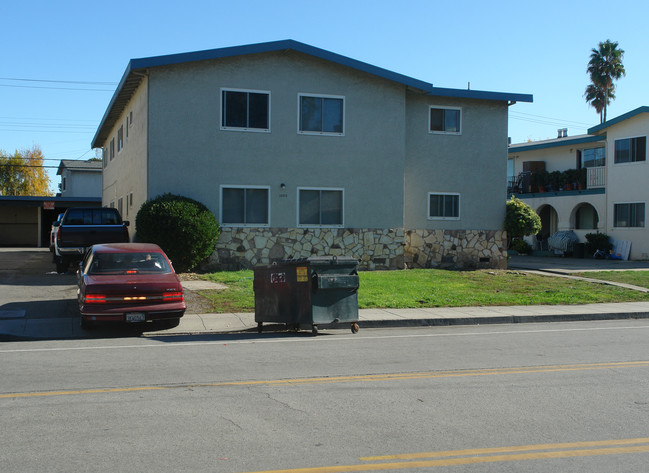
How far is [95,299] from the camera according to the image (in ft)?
39.5

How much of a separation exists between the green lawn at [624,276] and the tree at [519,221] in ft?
8.65

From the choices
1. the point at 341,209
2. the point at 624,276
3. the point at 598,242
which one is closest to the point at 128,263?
the point at 341,209

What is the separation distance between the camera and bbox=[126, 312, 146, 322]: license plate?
39.9 feet

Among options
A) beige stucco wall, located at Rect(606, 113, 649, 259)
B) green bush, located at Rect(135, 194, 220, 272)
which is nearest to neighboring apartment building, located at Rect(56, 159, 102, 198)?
green bush, located at Rect(135, 194, 220, 272)

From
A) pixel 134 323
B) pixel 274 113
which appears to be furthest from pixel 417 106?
pixel 134 323

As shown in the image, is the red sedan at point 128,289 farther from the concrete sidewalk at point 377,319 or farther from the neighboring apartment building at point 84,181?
the neighboring apartment building at point 84,181

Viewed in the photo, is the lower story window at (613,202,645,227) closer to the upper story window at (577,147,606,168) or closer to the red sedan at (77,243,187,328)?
the upper story window at (577,147,606,168)

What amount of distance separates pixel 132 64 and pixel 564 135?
102ft

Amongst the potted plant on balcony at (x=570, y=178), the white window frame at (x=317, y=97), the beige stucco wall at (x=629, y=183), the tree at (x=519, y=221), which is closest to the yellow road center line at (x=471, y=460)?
the white window frame at (x=317, y=97)

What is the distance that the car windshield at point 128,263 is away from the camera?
42.5 feet

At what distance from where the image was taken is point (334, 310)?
12406 mm

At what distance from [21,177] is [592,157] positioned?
57862 mm

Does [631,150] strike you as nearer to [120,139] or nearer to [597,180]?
[597,180]

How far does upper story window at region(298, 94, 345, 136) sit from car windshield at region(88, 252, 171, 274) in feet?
33.0
